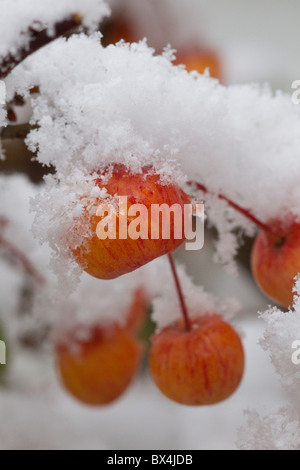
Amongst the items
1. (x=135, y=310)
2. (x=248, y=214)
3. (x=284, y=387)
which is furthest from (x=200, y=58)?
(x=284, y=387)

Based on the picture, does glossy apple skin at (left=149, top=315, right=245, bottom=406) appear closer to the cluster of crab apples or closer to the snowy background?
the cluster of crab apples

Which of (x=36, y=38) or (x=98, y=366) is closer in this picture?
(x=36, y=38)

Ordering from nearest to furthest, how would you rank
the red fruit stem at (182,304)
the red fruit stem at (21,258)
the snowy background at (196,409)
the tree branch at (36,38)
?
the tree branch at (36,38) → the red fruit stem at (182,304) → the red fruit stem at (21,258) → the snowy background at (196,409)

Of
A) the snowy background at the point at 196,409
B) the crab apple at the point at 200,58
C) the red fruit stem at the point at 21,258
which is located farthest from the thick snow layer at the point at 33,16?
the crab apple at the point at 200,58

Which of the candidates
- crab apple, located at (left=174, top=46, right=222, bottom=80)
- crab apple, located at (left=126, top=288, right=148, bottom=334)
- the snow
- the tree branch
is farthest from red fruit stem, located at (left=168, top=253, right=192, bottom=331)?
crab apple, located at (left=174, top=46, right=222, bottom=80)

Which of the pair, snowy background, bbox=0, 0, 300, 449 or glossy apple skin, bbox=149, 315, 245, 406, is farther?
snowy background, bbox=0, 0, 300, 449

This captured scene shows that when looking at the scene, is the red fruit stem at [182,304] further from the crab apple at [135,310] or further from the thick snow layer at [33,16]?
the crab apple at [135,310]

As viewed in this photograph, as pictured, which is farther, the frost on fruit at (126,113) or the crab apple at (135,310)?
the crab apple at (135,310)

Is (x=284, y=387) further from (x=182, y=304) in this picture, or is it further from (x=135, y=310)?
(x=135, y=310)
